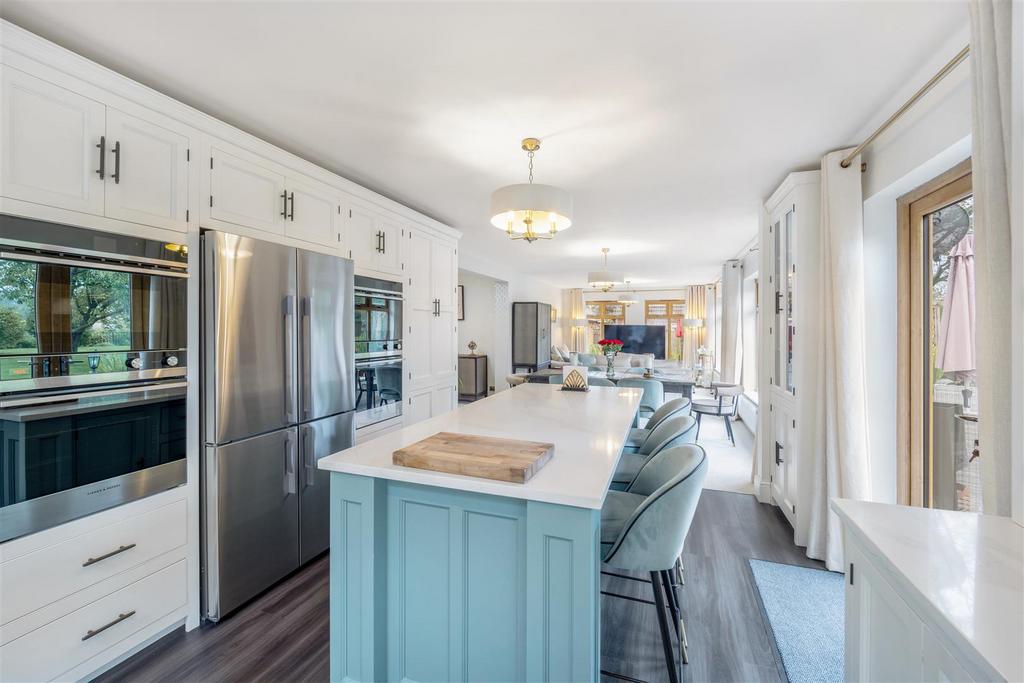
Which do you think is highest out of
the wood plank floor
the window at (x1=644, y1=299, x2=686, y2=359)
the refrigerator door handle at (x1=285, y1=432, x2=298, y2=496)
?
the window at (x1=644, y1=299, x2=686, y2=359)

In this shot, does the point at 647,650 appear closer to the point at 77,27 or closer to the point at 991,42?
the point at 991,42

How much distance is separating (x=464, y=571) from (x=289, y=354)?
1600mm

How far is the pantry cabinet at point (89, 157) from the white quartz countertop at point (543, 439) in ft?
4.62

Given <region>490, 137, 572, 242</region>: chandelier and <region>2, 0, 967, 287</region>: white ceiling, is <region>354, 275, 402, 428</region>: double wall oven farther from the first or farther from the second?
<region>490, 137, 572, 242</region>: chandelier

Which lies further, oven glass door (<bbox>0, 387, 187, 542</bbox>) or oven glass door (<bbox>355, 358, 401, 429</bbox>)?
oven glass door (<bbox>355, 358, 401, 429</bbox>)

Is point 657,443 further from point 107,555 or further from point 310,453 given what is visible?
point 107,555

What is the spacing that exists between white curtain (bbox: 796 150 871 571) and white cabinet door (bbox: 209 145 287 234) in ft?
10.7

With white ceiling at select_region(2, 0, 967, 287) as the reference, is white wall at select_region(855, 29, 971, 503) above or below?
below

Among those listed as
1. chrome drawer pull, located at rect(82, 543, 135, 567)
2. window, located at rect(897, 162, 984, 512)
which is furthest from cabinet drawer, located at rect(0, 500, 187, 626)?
window, located at rect(897, 162, 984, 512)

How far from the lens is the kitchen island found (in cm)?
123

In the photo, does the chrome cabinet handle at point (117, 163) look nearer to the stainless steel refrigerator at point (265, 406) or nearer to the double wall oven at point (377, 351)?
the stainless steel refrigerator at point (265, 406)

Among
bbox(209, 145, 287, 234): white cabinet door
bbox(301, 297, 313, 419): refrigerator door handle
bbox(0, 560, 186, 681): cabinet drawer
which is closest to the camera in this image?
bbox(0, 560, 186, 681): cabinet drawer

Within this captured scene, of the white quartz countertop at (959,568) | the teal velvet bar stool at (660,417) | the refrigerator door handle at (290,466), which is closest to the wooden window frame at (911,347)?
the teal velvet bar stool at (660,417)

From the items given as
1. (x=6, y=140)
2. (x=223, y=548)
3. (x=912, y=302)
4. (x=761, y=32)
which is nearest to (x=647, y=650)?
(x=223, y=548)
